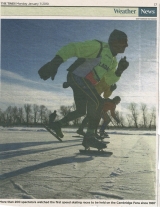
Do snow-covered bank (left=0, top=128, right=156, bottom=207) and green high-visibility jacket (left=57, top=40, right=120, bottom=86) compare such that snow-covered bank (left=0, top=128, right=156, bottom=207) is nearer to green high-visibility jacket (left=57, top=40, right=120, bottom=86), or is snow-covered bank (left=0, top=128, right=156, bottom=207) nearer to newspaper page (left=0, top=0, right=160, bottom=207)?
newspaper page (left=0, top=0, right=160, bottom=207)

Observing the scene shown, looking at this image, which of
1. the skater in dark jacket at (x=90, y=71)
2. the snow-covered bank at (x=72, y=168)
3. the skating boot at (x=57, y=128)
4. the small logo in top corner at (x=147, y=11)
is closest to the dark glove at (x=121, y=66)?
the skater in dark jacket at (x=90, y=71)

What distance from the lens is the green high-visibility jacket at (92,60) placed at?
2.42 metres

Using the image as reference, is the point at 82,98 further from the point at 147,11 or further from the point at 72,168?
the point at 147,11

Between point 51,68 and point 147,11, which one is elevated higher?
point 147,11

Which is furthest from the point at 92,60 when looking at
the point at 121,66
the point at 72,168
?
the point at 72,168

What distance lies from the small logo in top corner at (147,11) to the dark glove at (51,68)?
0.67m

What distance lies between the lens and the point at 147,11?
239 cm

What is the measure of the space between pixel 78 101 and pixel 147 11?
0.82 metres

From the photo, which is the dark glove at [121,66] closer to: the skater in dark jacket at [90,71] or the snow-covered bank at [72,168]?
the skater in dark jacket at [90,71]

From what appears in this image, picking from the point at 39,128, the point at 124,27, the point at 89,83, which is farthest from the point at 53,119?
the point at 124,27

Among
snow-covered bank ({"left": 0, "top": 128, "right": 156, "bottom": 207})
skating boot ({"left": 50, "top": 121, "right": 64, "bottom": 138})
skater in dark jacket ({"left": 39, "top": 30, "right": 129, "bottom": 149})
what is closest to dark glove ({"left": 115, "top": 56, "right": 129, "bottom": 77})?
skater in dark jacket ({"left": 39, "top": 30, "right": 129, "bottom": 149})

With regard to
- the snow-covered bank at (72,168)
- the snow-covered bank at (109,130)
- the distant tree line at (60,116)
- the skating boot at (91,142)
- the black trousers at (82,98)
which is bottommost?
the snow-covered bank at (72,168)

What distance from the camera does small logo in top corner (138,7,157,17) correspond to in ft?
7.84

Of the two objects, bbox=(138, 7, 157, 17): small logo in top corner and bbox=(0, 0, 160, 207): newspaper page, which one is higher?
bbox=(138, 7, 157, 17): small logo in top corner
